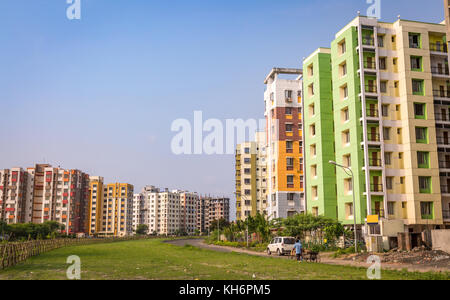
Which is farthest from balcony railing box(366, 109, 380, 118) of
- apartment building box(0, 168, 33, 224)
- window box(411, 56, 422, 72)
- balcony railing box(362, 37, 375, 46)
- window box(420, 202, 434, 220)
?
apartment building box(0, 168, 33, 224)

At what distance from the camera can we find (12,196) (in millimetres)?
140875

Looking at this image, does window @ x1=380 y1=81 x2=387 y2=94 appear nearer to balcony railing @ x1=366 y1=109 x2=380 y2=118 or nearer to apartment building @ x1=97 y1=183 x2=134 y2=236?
balcony railing @ x1=366 y1=109 x2=380 y2=118

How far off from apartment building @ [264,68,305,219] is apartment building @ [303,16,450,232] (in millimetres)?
23651

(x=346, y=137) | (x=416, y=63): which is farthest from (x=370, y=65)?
(x=346, y=137)

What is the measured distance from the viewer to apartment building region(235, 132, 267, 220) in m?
111

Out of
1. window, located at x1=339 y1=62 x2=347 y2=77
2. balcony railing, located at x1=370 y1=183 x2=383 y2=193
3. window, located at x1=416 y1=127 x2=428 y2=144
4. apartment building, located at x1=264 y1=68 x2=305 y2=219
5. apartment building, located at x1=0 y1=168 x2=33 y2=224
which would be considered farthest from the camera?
apartment building, located at x1=0 y1=168 x2=33 y2=224

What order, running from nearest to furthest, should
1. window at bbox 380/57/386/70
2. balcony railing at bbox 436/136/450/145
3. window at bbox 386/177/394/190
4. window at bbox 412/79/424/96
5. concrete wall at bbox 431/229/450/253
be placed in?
concrete wall at bbox 431/229/450/253
window at bbox 386/177/394/190
window at bbox 412/79/424/96
balcony railing at bbox 436/136/450/145
window at bbox 380/57/386/70

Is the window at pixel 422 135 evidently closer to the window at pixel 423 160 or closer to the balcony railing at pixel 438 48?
the window at pixel 423 160

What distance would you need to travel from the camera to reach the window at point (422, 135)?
161ft

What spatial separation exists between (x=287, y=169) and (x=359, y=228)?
28.9 metres

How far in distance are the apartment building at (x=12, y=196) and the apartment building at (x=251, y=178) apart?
241 ft

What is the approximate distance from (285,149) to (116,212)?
442ft
